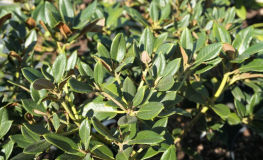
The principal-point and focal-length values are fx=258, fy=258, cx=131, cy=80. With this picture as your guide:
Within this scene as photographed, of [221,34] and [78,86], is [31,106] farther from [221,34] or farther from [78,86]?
[221,34]

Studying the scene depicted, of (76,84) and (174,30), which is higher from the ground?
(76,84)

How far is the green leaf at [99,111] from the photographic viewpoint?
0.83 m

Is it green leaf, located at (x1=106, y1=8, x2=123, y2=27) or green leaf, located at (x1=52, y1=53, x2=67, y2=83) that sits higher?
green leaf, located at (x1=52, y1=53, x2=67, y2=83)

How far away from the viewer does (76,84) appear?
0.73m

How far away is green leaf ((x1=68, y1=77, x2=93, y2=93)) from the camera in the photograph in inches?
27.8

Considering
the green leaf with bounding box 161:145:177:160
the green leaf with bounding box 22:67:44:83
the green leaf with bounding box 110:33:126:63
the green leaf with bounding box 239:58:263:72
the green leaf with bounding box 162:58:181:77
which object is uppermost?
the green leaf with bounding box 22:67:44:83

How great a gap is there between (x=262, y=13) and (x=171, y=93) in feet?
11.2

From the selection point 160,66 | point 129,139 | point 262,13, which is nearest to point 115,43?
point 160,66

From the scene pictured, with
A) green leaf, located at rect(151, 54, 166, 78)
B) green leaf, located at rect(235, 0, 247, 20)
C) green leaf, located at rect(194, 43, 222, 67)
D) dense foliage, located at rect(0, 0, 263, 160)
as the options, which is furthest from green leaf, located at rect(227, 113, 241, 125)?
green leaf, located at rect(235, 0, 247, 20)

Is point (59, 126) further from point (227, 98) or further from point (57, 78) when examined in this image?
point (227, 98)

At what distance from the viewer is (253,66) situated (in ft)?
3.04

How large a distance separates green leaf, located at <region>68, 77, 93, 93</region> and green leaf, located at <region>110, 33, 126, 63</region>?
0.13 metres

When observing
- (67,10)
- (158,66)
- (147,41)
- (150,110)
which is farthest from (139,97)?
(67,10)

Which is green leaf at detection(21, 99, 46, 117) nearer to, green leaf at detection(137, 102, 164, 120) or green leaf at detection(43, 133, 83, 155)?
green leaf at detection(43, 133, 83, 155)
